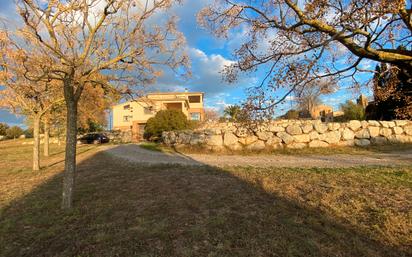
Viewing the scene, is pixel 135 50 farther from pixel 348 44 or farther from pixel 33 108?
pixel 33 108

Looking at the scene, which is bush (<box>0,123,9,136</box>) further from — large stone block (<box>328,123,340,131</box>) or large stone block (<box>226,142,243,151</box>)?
large stone block (<box>328,123,340,131</box>)

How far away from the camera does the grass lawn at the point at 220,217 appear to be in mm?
3143

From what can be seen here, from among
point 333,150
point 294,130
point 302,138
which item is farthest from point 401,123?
point 294,130

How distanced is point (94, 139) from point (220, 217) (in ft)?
105

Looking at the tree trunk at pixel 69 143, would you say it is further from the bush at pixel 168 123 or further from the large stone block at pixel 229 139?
the bush at pixel 168 123

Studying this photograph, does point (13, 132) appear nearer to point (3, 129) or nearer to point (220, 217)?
point (3, 129)

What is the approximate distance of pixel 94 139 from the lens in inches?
1275

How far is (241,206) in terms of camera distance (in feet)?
14.6

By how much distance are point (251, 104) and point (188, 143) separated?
11159 mm

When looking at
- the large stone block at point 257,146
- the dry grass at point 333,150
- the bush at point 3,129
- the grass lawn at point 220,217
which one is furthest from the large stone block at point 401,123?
the bush at point 3,129

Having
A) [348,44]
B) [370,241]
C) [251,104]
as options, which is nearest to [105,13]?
[251,104]

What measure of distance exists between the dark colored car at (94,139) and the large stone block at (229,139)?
903 inches

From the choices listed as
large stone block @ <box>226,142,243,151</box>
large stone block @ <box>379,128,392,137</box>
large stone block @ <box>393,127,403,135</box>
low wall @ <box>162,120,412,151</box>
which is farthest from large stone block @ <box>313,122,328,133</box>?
large stone block @ <box>226,142,243,151</box>

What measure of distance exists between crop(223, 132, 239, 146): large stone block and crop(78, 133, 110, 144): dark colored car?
2294 centimetres
